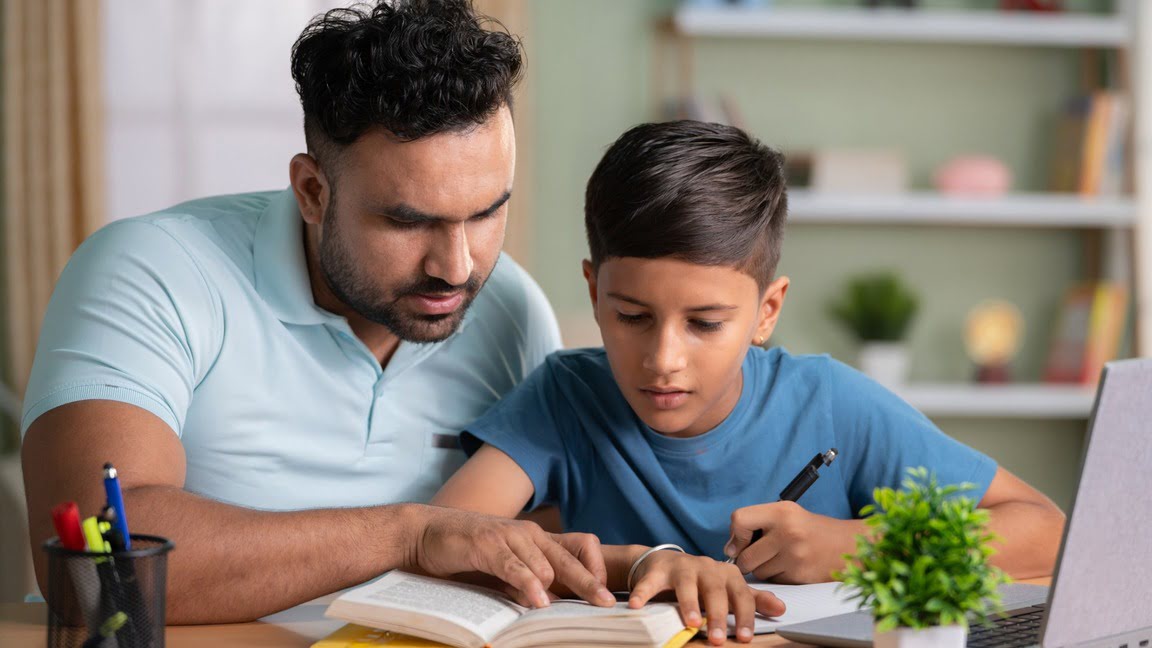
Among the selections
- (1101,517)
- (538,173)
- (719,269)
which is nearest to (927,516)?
(1101,517)

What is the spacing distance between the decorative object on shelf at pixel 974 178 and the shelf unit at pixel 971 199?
5cm

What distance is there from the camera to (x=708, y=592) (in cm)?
112

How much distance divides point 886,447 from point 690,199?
0.41 metres

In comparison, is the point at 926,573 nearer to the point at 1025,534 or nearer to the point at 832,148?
the point at 1025,534

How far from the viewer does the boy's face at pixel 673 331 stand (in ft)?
4.56

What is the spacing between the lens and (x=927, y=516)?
2.99 feet

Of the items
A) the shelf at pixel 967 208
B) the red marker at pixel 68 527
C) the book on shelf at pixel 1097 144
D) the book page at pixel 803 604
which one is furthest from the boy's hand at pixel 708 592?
the book on shelf at pixel 1097 144

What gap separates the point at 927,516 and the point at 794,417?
65 centimetres

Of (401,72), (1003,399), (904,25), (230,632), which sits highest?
(904,25)

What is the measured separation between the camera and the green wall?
3.94 m

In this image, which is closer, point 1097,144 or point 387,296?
point 387,296

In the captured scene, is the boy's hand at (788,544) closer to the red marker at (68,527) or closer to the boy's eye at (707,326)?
the boy's eye at (707,326)

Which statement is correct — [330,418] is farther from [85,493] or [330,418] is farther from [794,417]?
[794,417]

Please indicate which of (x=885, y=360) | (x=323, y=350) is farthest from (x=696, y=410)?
(x=885, y=360)
